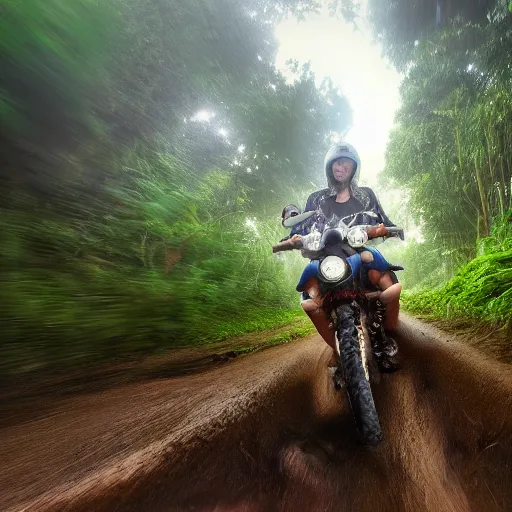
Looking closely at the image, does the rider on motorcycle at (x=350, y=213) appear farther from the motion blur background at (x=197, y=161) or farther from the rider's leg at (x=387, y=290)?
the motion blur background at (x=197, y=161)

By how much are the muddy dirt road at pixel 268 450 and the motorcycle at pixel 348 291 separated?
0.94 ft

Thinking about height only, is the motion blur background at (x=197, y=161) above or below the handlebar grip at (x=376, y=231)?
above

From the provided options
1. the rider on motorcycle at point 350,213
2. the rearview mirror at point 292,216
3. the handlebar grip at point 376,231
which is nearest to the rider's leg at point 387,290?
the rider on motorcycle at point 350,213

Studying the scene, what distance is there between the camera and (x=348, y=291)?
67.3 inches

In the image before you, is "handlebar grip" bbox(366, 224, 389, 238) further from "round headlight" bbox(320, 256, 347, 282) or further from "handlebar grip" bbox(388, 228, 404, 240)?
"round headlight" bbox(320, 256, 347, 282)

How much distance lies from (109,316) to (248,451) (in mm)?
1771

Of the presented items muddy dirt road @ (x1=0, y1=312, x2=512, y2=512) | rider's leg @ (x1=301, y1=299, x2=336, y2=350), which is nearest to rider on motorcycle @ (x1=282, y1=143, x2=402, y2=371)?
rider's leg @ (x1=301, y1=299, x2=336, y2=350)

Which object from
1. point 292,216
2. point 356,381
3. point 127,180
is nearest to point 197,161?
point 127,180

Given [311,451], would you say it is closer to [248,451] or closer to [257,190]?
[248,451]

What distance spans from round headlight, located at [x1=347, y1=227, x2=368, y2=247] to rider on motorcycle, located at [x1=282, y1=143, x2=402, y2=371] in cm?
16

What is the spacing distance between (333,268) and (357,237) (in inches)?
10.7

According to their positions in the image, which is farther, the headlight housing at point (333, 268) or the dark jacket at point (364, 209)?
the dark jacket at point (364, 209)

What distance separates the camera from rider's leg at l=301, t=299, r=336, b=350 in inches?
71.5

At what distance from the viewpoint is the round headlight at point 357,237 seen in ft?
5.66
